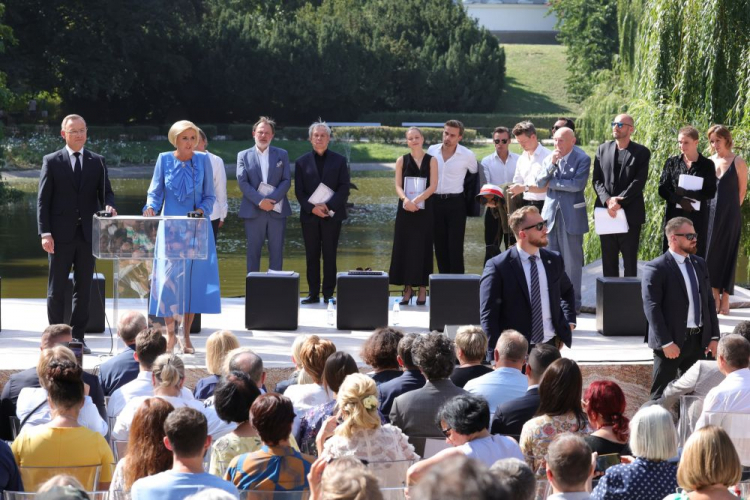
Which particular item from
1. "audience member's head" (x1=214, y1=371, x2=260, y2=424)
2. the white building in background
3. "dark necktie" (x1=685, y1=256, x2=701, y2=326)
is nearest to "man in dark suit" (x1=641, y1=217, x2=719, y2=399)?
"dark necktie" (x1=685, y1=256, x2=701, y2=326)

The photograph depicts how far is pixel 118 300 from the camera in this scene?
775 centimetres

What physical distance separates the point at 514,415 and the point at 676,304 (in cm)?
245

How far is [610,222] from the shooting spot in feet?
31.7

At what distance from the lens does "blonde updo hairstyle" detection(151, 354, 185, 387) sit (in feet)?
17.3

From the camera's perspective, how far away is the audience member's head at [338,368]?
5.38m

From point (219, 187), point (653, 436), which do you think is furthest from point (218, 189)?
point (653, 436)

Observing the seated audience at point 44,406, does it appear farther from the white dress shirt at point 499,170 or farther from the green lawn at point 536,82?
the green lawn at point 536,82

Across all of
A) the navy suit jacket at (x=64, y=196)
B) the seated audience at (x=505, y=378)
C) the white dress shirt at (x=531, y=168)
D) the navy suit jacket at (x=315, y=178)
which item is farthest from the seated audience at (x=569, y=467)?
the navy suit jacket at (x=315, y=178)

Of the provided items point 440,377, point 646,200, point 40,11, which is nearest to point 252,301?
point 440,377

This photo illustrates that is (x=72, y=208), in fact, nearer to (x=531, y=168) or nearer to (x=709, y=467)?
(x=531, y=168)

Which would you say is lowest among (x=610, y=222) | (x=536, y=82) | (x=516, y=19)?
(x=610, y=222)

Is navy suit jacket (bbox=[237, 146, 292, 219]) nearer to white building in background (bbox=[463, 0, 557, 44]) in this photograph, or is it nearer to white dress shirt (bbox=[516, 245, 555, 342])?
white dress shirt (bbox=[516, 245, 555, 342])

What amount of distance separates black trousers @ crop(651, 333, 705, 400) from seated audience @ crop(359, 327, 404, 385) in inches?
90.3

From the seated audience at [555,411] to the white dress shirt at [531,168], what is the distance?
5.14 meters
